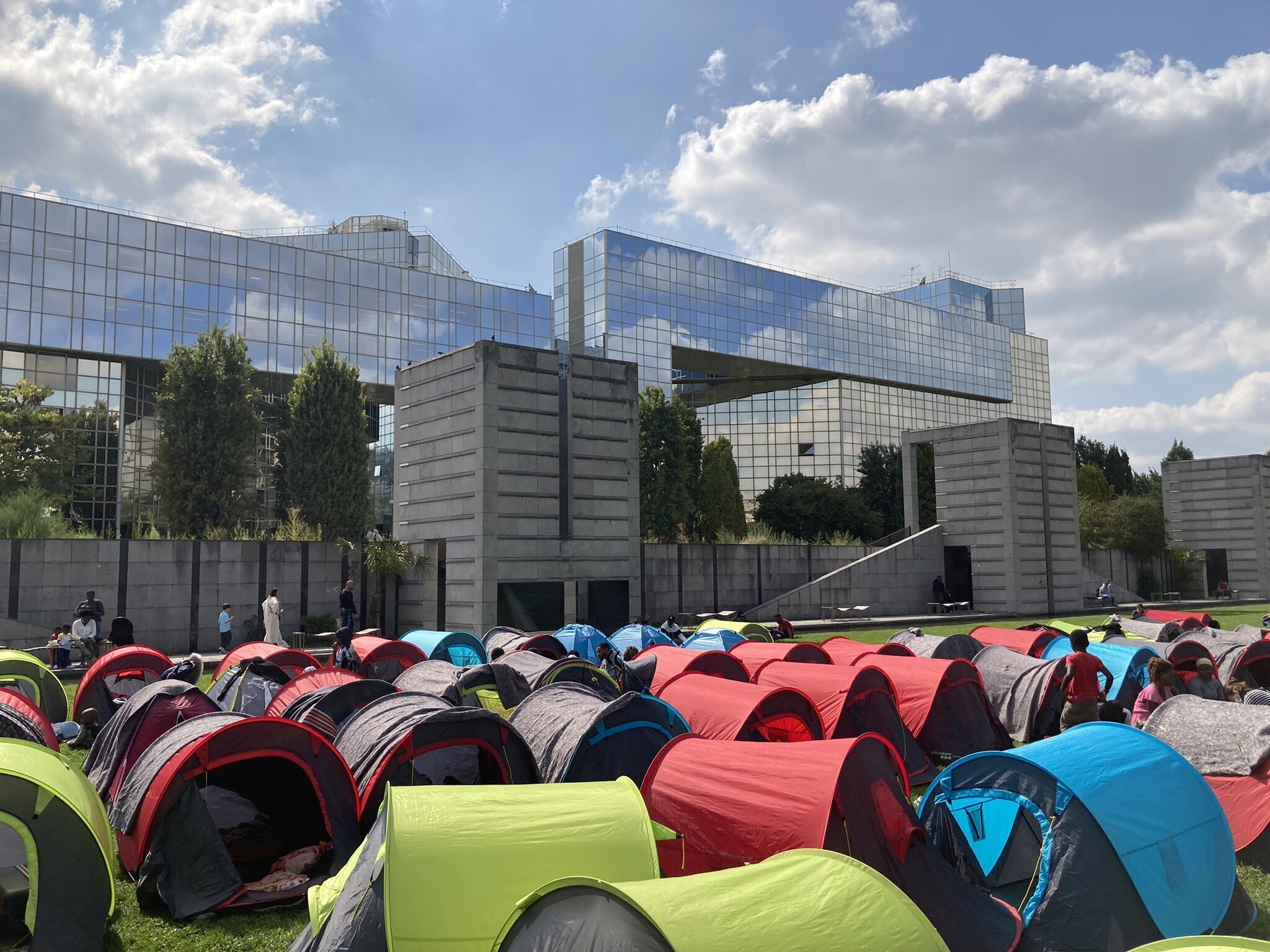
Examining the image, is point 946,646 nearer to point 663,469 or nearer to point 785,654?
point 785,654

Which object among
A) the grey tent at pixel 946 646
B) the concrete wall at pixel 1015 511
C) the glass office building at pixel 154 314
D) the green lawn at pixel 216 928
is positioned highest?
the glass office building at pixel 154 314

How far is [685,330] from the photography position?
62656 millimetres

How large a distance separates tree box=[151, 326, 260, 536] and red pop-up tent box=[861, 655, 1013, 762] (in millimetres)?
31383

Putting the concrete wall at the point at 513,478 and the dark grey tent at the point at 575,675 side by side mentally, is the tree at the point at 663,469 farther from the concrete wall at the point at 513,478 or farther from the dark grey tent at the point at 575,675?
the dark grey tent at the point at 575,675

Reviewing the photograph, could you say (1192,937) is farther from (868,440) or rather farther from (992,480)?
(868,440)

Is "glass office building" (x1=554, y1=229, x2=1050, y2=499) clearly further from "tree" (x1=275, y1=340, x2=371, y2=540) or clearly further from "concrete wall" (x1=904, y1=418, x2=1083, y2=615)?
"concrete wall" (x1=904, y1=418, x2=1083, y2=615)

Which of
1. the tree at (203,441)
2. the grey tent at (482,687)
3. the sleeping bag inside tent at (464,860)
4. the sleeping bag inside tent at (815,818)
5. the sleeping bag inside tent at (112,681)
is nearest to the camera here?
the sleeping bag inside tent at (464,860)

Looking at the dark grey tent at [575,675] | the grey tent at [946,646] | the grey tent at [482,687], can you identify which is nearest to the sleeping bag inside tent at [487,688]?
the grey tent at [482,687]

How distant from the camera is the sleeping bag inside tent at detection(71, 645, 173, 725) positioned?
15.6m

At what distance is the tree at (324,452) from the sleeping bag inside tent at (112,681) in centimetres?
2438

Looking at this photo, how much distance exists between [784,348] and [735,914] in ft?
210

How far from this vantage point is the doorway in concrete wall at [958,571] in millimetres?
41250

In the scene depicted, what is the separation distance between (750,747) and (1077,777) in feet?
8.42

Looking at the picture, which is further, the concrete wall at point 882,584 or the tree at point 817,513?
the tree at point 817,513
